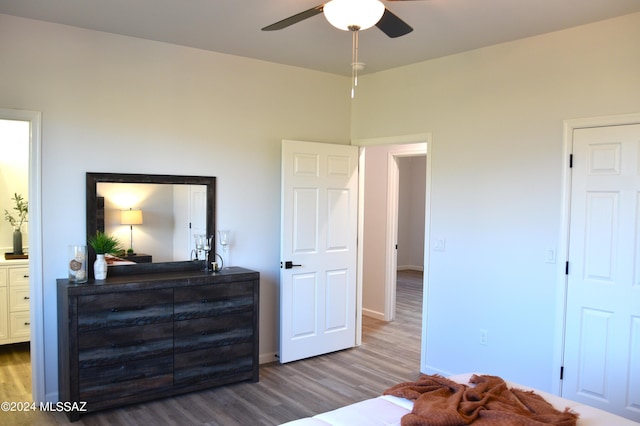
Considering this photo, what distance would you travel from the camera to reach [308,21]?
3375 millimetres

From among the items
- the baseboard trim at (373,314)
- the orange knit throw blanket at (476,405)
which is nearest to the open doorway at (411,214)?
the baseboard trim at (373,314)

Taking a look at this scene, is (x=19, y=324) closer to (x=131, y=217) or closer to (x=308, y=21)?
(x=131, y=217)

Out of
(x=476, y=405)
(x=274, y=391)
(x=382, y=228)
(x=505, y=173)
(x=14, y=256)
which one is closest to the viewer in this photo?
(x=476, y=405)

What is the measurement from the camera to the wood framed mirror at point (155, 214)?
372 cm

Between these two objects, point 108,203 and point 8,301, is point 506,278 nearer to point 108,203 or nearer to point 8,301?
point 108,203

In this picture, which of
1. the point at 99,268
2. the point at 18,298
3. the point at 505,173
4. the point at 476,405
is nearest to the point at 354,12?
the point at 476,405

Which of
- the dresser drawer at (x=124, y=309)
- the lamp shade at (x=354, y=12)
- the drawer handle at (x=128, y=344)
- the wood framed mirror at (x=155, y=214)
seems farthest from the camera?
the wood framed mirror at (x=155, y=214)

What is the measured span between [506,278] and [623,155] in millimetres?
1228

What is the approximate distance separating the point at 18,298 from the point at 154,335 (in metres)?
1.98

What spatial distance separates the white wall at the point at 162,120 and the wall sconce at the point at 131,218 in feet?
0.98

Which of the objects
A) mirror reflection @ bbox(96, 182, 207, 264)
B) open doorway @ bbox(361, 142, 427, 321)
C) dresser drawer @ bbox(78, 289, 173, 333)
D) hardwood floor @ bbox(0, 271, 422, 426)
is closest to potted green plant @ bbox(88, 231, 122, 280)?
mirror reflection @ bbox(96, 182, 207, 264)

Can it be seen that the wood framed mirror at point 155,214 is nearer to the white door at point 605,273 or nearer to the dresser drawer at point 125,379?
the dresser drawer at point 125,379

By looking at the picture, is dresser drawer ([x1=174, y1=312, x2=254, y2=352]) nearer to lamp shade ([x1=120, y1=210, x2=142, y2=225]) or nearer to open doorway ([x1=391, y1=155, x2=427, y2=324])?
lamp shade ([x1=120, y1=210, x2=142, y2=225])

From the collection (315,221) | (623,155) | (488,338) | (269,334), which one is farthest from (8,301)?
(623,155)
